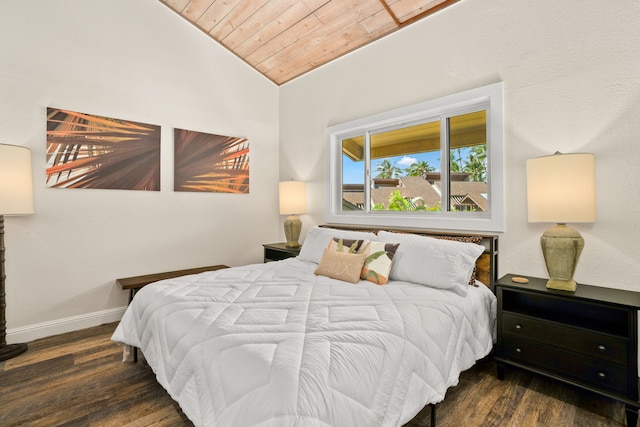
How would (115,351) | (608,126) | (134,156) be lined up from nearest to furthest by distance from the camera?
(608,126), (115,351), (134,156)

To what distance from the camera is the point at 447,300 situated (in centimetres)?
187

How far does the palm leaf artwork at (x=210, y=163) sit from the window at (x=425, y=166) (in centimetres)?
116

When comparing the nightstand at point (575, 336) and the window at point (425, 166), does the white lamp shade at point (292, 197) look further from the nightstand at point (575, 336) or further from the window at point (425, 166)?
the nightstand at point (575, 336)

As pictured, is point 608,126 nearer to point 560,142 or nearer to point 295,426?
point 560,142

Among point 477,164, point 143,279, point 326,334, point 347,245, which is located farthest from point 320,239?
point 143,279

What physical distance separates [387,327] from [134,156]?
304 cm

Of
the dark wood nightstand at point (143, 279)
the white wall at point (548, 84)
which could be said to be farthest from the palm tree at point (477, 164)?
the dark wood nightstand at point (143, 279)

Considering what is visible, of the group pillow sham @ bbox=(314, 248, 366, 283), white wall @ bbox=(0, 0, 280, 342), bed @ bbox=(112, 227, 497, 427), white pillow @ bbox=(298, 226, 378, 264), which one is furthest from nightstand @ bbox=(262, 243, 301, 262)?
pillow sham @ bbox=(314, 248, 366, 283)

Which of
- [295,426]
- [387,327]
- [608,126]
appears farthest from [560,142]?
[295,426]

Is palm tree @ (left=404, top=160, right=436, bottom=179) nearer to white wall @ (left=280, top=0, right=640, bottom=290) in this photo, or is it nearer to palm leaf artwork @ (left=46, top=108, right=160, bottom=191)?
white wall @ (left=280, top=0, right=640, bottom=290)

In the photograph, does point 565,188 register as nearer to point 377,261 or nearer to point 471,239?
point 471,239

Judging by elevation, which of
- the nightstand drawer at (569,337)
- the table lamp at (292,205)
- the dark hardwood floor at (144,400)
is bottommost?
the dark hardwood floor at (144,400)

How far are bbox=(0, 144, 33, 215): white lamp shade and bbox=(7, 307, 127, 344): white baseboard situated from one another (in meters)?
1.03

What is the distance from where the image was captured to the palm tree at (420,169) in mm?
3049
